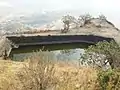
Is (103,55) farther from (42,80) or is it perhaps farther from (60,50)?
(60,50)

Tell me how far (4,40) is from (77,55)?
10.1 feet

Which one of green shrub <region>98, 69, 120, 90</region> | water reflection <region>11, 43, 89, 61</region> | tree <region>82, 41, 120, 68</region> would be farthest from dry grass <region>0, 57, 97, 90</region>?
water reflection <region>11, 43, 89, 61</region>

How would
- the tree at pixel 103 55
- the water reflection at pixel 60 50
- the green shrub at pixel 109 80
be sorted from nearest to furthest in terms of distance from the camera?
the green shrub at pixel 109 80 → the tree at pixel 103 55 → the water reflection at pixel 60 50

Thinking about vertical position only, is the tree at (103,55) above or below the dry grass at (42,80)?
below

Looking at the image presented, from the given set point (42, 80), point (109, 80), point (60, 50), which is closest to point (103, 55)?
point (109, 80)

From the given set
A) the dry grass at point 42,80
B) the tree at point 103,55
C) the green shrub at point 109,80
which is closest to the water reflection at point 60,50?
the tree at point 103,55

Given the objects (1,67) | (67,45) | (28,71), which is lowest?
(67,45)

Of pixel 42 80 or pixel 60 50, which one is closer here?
pixel 42 80

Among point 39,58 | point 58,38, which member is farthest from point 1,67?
point 58,38

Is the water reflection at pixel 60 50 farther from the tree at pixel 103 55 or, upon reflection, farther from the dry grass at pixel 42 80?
the dry grass at pixel 42 80

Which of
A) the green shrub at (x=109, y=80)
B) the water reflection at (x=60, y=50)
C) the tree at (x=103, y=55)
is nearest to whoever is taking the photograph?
the green shrub at (x=109, y=80)

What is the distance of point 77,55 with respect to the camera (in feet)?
48.3

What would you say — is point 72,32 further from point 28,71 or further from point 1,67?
point 28,71

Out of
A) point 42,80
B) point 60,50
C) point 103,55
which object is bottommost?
point 60,50
